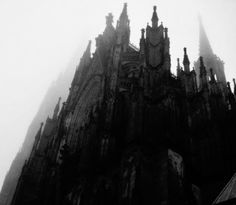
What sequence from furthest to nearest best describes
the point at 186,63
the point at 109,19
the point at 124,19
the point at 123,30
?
the point at 109,19, the point at 124,19, the point at 123,30, the point at 186,63

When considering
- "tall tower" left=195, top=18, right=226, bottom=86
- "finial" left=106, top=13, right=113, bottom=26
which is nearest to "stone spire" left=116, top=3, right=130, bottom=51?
"finial" left=106, top=13, right=113, bottom=26

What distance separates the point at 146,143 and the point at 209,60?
932 inches

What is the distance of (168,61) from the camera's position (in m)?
15.0

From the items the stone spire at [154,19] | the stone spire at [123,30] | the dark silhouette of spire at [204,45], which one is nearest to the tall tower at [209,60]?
the dark silhouette of spire at [204,45]

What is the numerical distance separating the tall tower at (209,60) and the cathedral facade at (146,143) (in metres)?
10.9

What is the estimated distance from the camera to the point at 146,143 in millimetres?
11445

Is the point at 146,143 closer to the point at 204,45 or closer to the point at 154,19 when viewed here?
the point at 154,19

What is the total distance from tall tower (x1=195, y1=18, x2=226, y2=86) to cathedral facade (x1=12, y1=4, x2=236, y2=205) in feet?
35.8

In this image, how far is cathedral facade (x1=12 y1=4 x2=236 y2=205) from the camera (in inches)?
423

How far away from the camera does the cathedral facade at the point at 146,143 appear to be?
1073 centimetres

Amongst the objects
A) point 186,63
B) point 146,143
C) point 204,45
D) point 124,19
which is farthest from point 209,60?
point 146,143

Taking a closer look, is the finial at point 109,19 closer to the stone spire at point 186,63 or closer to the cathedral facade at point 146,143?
the cathedral facade at point 146,143

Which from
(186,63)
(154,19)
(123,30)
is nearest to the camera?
(154,19)

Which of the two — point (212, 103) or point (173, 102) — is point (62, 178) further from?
point (212, 103)
